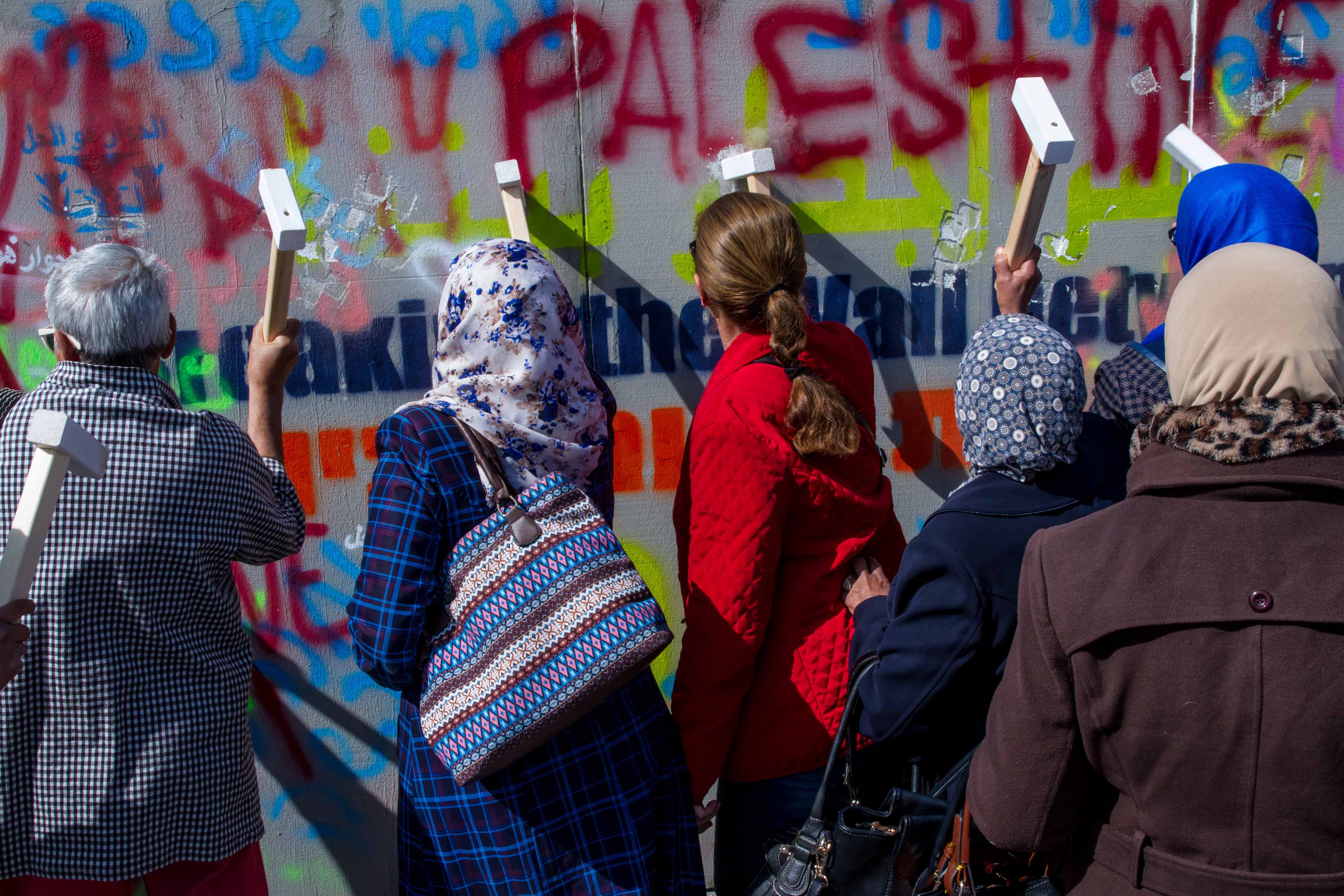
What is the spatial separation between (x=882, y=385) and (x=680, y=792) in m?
1.46

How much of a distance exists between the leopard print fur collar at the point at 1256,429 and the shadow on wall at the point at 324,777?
7.98 ft

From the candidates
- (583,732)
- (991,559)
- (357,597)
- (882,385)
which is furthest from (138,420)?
(882,385)

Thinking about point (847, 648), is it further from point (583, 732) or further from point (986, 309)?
point (986, 309)

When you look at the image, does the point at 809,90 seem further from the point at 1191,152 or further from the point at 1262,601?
the point at 1262,601

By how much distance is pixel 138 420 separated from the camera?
1.89 meters

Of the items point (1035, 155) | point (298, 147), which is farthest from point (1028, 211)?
point (298, 147)

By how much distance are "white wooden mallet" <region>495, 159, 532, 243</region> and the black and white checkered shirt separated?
1017 mm

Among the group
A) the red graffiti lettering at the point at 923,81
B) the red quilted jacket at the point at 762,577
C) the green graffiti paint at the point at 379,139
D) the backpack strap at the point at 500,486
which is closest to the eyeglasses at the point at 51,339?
the backpack strap at the point at 500,486

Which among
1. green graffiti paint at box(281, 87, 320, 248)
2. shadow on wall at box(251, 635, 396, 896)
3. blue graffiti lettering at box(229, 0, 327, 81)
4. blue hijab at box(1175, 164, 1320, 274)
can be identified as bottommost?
shadow on wall at box(251, 635, 396, 896)

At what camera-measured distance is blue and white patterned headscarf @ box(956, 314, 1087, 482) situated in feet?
5.88

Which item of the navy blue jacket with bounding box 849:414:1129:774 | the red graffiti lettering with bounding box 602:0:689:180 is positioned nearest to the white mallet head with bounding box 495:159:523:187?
the red graffiti lettering with bounding box 602:0:689:180

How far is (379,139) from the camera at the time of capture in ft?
9.09

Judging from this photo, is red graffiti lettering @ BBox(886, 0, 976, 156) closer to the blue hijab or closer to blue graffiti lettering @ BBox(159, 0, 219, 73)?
the blue hijab

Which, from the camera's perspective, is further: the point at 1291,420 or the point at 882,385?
the point at 882,385
